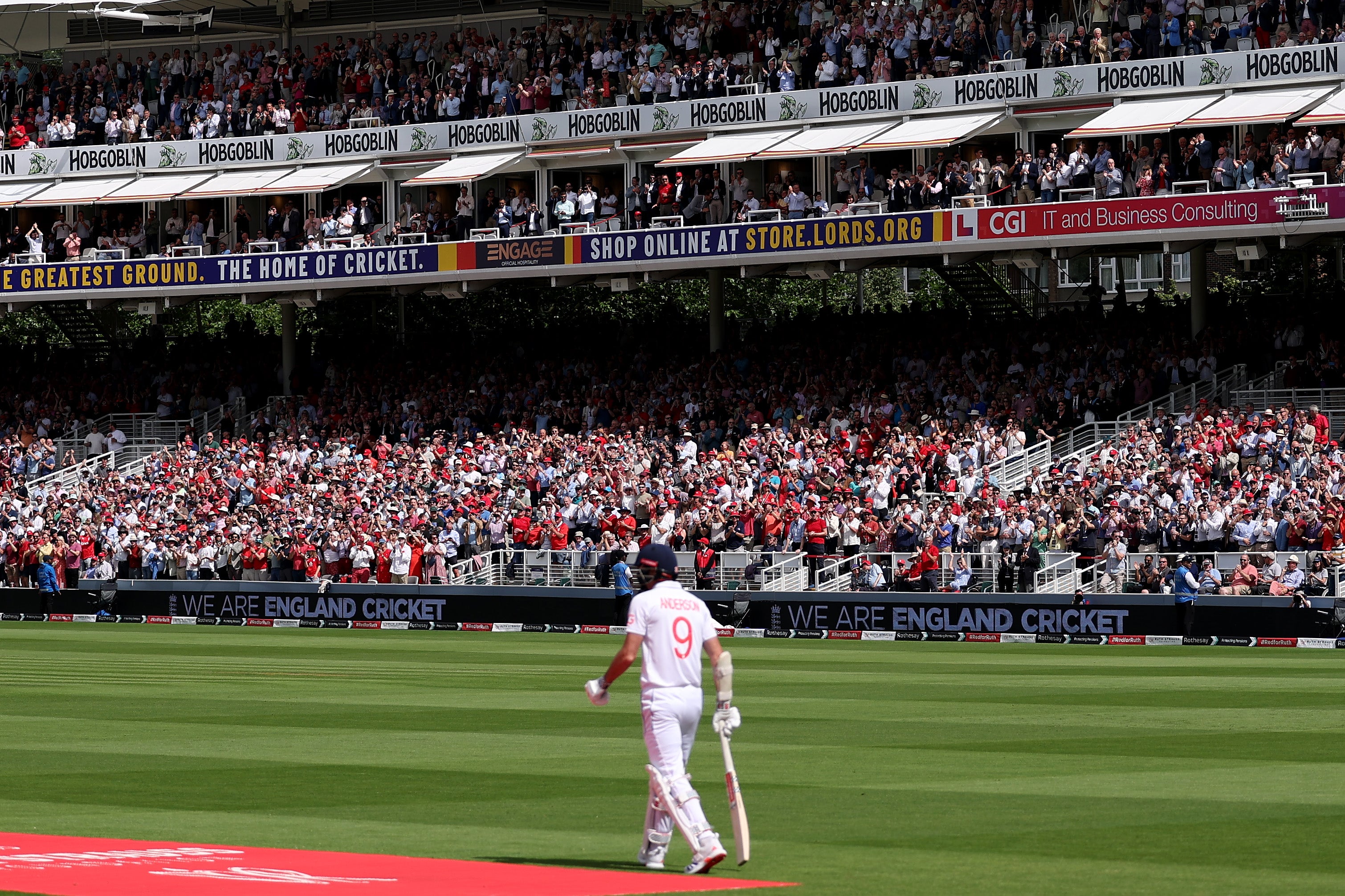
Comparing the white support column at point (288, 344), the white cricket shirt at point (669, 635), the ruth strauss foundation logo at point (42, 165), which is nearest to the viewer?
the white cricket shirt at point (669, 635)

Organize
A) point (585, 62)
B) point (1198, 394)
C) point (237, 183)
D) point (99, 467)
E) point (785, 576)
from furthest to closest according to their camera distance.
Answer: point (237, 183), point (585, 62), point (99, 467), point (1198, 394), point (785, 576)

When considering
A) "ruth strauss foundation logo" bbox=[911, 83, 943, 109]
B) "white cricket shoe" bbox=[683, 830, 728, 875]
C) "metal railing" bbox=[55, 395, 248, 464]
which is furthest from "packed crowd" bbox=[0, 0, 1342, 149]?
"white cricket shoe" bbox=[683, 830, 728, 875]

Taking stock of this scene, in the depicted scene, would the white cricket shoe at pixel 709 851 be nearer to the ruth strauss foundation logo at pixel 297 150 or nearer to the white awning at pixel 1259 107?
the white awning at pixel 1259 107

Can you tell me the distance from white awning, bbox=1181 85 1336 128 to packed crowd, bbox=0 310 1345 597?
433 centimetres

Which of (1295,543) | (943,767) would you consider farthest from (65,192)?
(943,767)

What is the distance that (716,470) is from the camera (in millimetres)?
41375

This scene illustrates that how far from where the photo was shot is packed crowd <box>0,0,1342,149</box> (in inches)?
1784

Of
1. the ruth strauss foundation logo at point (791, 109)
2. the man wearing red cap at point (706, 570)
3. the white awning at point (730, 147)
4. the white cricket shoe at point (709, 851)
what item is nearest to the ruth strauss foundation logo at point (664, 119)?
the white awning at point (730, 147)

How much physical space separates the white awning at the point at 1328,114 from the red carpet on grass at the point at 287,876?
3337 centimetres

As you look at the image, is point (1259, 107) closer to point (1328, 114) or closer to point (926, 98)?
point (1328, 114)

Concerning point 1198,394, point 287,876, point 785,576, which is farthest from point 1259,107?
point 287,876

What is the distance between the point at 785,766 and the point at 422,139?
39.1m

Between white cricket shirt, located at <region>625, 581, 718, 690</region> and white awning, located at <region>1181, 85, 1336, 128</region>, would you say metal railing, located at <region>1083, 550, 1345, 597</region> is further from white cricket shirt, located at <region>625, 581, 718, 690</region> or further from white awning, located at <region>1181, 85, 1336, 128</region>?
white cricket shirt, located at <region>625, 581, 718, 690</region>

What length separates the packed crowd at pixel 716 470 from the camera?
36062 mm
